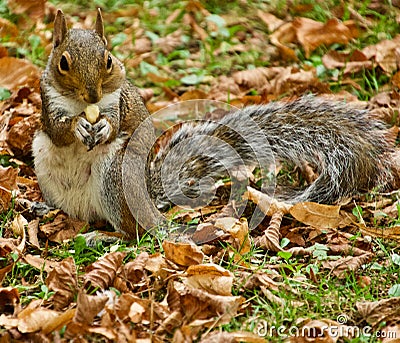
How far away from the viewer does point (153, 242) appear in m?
2.87

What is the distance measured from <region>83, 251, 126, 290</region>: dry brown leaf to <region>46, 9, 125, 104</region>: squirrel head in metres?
0.62

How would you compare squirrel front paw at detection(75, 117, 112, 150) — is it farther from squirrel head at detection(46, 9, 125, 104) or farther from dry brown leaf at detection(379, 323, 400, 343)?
dry brown leaf at detection(379, 323, 400, 343)

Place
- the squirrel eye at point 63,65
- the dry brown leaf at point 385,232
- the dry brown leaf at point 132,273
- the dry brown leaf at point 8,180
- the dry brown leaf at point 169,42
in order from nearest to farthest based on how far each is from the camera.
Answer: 1. the dry brown leaf at point 132,273
2. the squirrel eye at point 63,65
3. the dry brown leaf at point 385,232
4. the dry brown leaf at point 8,180
5. the dry brown leaf at point 169,42

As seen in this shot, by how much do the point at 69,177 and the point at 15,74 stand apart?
1.37 metres

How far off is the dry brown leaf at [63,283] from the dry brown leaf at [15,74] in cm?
190

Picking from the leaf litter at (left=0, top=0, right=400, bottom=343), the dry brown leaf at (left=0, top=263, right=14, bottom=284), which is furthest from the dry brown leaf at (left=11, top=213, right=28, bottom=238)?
the dry brown leaf at (left=0, top=263, right=14, bottom=284)

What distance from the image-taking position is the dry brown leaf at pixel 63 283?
2.36 metres

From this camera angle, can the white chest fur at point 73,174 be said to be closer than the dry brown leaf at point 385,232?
No

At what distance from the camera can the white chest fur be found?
2.95 m

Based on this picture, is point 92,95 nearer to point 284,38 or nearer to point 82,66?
point 82,66

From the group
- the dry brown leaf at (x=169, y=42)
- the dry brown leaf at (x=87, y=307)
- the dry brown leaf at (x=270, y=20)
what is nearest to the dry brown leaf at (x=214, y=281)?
the dry brown leaf at (x=87, y=307)

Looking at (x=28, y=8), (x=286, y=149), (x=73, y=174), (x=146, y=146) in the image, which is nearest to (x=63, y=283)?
(x=73, y=174)

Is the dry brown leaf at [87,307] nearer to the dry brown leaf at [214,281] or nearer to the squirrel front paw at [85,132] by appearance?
the dry brown leaf at [214,281]

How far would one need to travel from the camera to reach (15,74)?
416 centimetres
